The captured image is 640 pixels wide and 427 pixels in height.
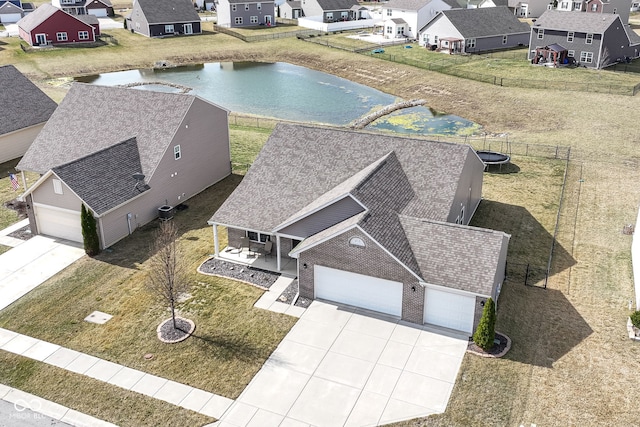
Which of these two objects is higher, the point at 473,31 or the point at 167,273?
the point at 473,31

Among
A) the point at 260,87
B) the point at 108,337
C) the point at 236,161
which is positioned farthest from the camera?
the point at 260,87

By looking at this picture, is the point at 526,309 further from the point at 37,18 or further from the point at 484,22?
the point at 37,18

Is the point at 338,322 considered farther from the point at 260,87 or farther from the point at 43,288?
the point at 260,87

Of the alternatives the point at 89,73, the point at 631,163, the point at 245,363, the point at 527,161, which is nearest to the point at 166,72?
the point at 89,73

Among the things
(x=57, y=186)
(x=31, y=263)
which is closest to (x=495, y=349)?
(x=31, y=263)

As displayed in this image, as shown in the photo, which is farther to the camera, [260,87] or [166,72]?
[166,72]

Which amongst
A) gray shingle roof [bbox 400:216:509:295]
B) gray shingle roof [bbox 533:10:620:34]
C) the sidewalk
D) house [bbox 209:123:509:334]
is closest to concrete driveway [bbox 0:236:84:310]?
the sidewalk

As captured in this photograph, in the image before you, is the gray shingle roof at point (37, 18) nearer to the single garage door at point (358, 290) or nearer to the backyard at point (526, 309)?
the backyard at point (526, 309)
